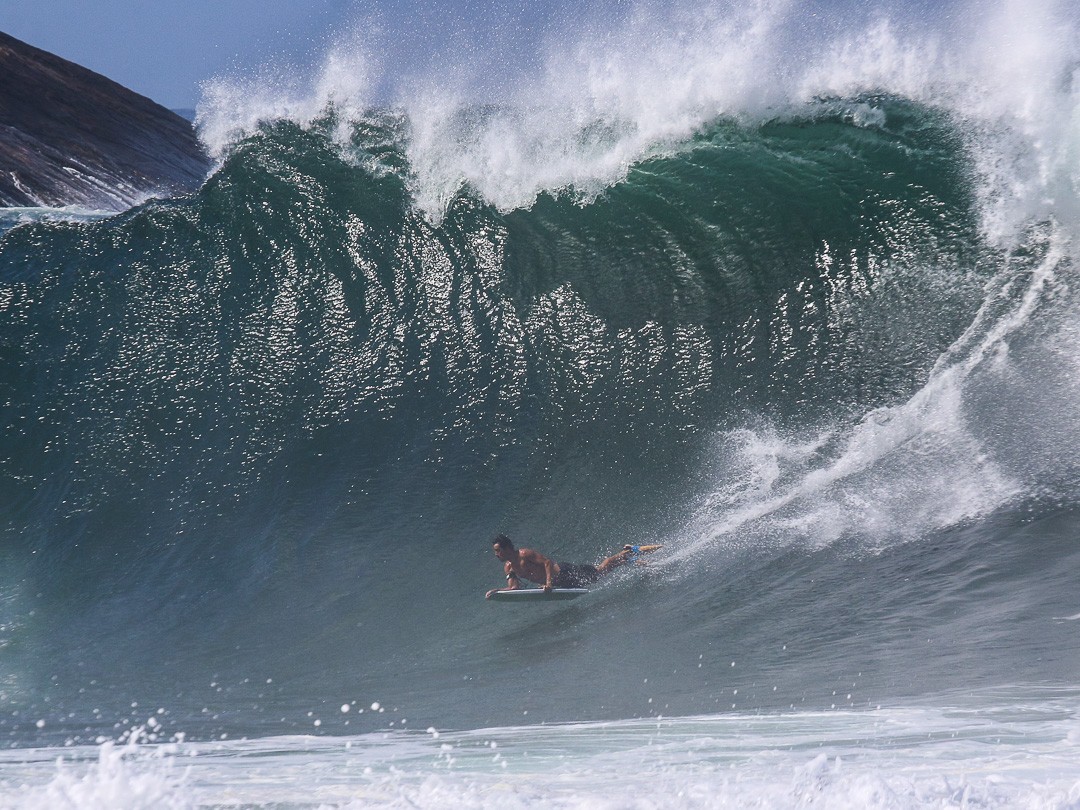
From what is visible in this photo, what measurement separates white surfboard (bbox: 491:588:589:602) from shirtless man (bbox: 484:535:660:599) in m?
0.04

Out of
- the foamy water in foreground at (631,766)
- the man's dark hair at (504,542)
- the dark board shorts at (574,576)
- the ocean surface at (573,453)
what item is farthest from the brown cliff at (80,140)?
the foamy water in foreground at (631,766)

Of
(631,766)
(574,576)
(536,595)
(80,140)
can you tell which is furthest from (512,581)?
(80,140)

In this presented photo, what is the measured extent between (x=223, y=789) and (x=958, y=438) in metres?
5.13

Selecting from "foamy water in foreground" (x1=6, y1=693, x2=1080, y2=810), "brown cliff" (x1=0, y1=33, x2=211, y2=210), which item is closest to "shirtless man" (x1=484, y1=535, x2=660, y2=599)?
"foamy water in foreground" (x1=6, y1=693, x2=1080, y2=810)

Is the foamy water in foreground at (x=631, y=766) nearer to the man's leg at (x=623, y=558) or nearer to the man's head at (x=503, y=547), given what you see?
the man's head at (x=503, y=547)

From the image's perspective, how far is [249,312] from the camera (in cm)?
886

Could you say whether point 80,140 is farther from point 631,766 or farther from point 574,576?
point 631,766

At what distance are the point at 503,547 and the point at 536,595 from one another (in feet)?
1.31

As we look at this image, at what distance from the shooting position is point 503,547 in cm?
634

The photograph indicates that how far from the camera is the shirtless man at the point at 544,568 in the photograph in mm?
6336

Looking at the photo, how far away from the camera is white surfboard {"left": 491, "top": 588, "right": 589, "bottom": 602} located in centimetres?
622

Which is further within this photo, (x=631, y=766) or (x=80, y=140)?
(x=80, y=140)

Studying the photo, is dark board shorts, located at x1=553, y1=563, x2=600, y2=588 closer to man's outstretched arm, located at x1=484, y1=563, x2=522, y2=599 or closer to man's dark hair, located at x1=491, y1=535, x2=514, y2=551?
man's outstretched arm, located at x1=484, y1=563, x2=522, y2=599

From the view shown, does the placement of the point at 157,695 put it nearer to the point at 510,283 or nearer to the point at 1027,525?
the point at 510,283
